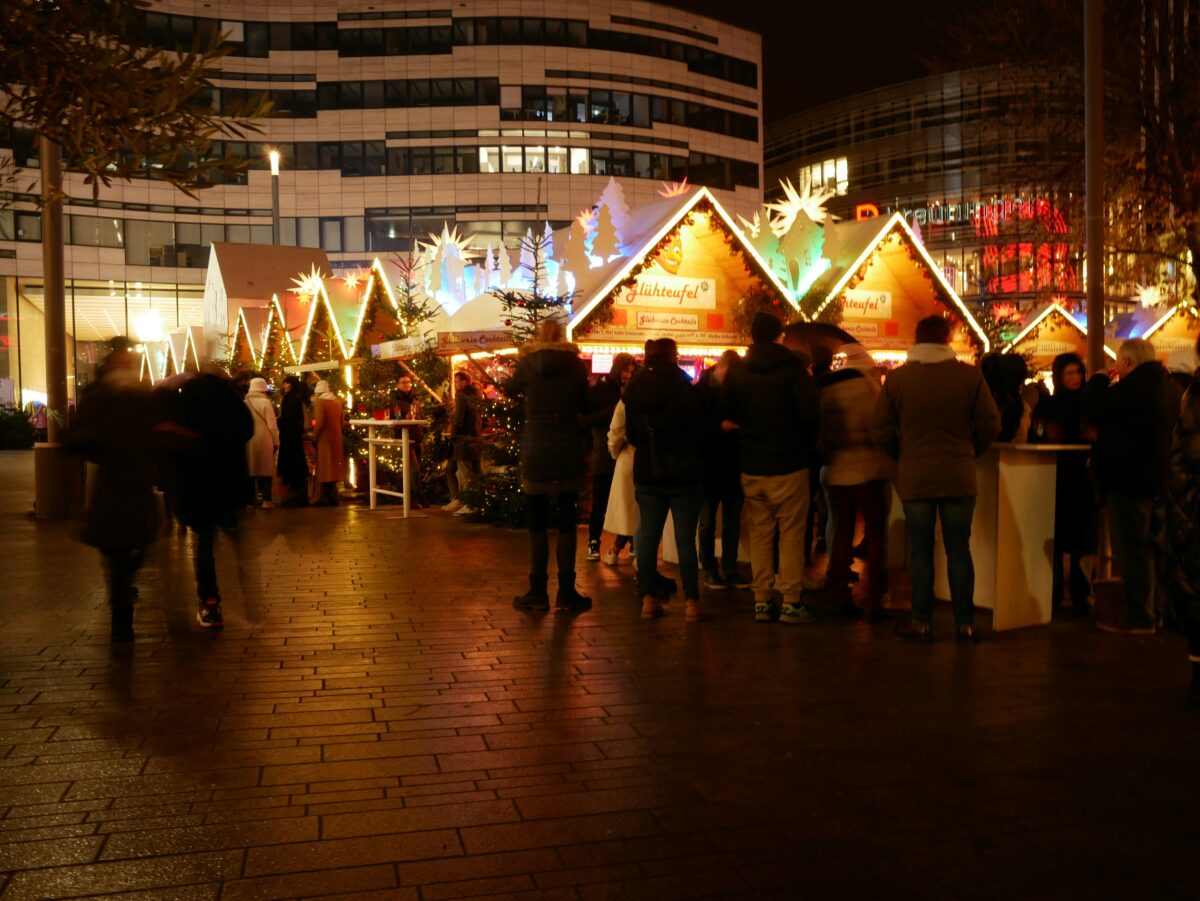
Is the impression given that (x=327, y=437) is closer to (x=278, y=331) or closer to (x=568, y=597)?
(x=278, y=331)

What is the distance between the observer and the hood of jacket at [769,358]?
761 centimetres

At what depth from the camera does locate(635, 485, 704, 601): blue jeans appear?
7.93 meters

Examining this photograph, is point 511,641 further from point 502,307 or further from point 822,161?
point 822,161

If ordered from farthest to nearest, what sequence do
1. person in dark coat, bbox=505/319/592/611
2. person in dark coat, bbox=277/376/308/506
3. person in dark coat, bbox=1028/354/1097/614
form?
person in dark coat, bbox=277/376/308/506
person in dark coat, bbox=1028/354/1097/614
person in dark coat, bbox=505/319/592/611

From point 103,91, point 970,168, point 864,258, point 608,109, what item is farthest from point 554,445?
point 970,168

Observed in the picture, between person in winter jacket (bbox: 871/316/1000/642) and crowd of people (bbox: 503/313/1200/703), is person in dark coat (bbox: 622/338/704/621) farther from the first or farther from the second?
person in winter jacket (bbox: 871/316/1000/642)

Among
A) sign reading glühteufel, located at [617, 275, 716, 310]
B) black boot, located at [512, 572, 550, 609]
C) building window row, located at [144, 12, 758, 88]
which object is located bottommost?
black boot, located at [512, 572, 550, 609]

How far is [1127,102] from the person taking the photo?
1667 cm

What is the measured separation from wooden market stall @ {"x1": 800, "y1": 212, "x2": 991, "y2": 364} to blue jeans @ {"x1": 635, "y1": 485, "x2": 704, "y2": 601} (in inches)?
318

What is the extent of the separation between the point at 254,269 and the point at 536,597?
24.0 m

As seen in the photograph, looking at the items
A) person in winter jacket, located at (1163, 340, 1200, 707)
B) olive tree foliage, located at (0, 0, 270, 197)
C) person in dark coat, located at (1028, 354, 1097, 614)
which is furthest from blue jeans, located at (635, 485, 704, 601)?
olive tree foliage, located at (0, 0, 270, 197)

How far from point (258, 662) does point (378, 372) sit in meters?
12.3

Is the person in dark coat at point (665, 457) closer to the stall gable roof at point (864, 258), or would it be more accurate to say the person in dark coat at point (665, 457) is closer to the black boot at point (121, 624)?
the black boot at point (121, 624)

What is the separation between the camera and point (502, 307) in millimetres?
14406
